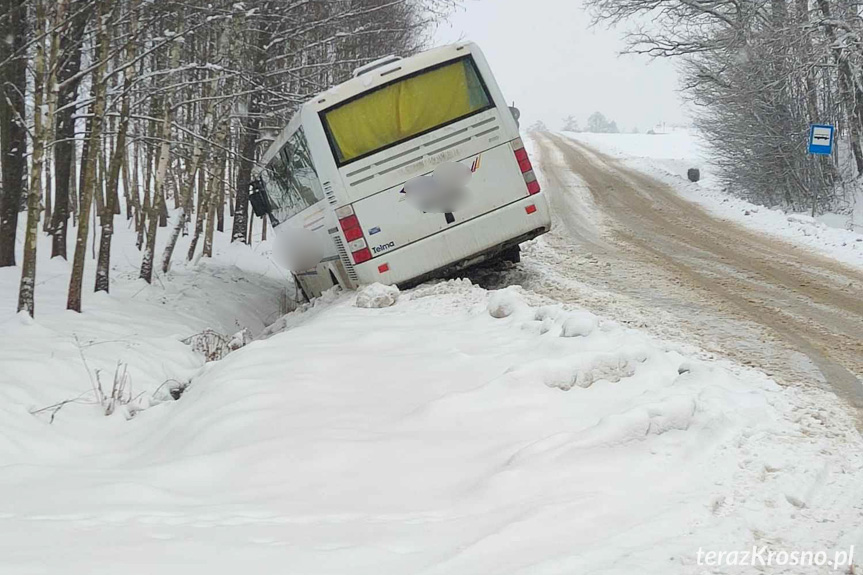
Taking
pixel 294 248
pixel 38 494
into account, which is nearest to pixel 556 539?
pixel 38 494

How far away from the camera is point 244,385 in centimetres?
Result: 555

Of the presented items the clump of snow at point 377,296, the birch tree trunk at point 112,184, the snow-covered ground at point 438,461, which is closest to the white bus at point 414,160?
the clump of snow at point 377,296

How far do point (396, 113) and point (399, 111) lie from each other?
0.14ft

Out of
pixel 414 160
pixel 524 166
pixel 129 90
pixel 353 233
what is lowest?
pixel 353 233

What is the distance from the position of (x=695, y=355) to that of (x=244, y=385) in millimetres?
3157

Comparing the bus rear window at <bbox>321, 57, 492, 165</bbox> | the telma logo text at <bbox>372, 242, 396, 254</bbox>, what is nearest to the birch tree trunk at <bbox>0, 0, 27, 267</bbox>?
the bus rear window at <bbox>321, 57, 492, 165</bbox>

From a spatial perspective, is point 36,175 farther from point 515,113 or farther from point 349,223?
point 515,113

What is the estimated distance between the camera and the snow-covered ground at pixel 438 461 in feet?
9.89

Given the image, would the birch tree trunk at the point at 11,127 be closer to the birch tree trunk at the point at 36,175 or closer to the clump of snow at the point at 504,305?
the birch tree trunk at the point at 36,175

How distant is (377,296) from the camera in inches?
332

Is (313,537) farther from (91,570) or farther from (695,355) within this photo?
(695,355)

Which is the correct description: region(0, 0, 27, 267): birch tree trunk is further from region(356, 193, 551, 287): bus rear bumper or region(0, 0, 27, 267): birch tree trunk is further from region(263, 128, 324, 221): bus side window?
region(356, 193, 551, 287): bus rear bumper

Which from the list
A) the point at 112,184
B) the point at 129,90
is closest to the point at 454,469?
the point at 129,90

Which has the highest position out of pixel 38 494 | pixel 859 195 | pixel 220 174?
pixel 220 174
